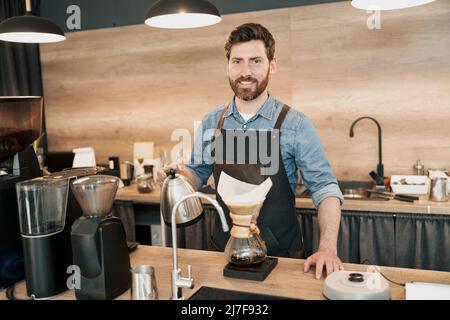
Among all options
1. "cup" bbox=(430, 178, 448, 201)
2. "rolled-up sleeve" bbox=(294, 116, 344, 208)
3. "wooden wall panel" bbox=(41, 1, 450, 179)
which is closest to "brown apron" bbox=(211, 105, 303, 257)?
"rolled-up sleeve" bbox=(294, 116, 344, 208)

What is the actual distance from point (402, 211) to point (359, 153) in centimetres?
78

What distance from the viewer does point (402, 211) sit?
2.94 m

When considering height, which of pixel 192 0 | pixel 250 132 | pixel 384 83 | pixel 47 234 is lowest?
pixel 47 234

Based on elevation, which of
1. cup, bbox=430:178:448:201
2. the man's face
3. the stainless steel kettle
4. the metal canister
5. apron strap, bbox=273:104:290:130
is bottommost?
cup, bbox=430:178:448:201

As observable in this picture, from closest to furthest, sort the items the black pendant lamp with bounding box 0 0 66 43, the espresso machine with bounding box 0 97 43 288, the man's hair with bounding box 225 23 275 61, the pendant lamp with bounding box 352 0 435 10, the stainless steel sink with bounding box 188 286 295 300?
the stainless steel sink with bounding box 188 286 295 300 → the espresso machine with bounding box 0 97 43 288 → the pendant lamp with bounding box 352 0 435 10 → the man's hair with bounding box 225 23 275 61 → the black pendant lamp with bounding box 0 0 66 43

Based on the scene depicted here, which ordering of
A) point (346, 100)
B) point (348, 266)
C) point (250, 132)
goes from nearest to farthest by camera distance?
point (348, 266) < point (250, 132) < point (346, 100)

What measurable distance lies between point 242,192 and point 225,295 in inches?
16.8

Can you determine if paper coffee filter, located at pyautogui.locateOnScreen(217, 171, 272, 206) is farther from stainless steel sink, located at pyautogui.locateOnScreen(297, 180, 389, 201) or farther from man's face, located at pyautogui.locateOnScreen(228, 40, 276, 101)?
stainless steel sink, located at pyautogui.locateOnScreen(297, 180, 389, 201)

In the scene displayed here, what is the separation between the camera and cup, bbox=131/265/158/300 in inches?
58.6

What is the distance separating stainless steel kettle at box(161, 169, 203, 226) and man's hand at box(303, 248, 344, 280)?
46cm

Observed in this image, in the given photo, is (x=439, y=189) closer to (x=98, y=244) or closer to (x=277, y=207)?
(x=277, y=207)
